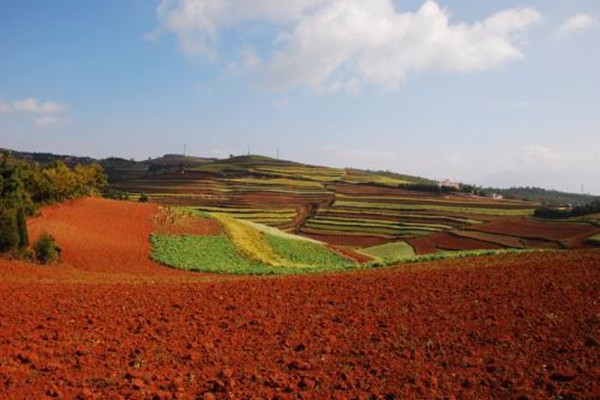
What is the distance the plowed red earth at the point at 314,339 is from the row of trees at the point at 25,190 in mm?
10884

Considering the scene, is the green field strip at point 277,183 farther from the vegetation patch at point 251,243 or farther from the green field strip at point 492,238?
the vegetation patch at point 251,243

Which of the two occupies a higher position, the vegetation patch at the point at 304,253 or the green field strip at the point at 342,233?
the vegetation patch at the point at 304,253

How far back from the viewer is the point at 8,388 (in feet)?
30.1

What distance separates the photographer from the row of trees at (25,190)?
28.4m

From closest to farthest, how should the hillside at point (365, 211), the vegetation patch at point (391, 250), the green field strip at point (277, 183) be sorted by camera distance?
the vegetation patch at point (391, 250) → the hillside at point (365, 211) → the green field strip at point (277, 183)

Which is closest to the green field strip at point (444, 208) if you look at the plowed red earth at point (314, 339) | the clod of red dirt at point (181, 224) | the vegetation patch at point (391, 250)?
the vegetation patch at point (391, 250)

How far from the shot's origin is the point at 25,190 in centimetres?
3888

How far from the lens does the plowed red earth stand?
9.19 meters

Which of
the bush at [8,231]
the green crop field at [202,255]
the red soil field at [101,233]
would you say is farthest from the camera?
the green crop field at [202,255]

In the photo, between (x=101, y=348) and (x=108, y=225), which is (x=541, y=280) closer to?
(x=101, y=348)

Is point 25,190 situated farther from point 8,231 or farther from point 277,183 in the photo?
point 277,183

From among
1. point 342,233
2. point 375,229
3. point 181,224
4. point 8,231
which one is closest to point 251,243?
point 181,224

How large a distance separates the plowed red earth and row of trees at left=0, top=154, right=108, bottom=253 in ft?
35.7

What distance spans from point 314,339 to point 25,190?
3468cm
